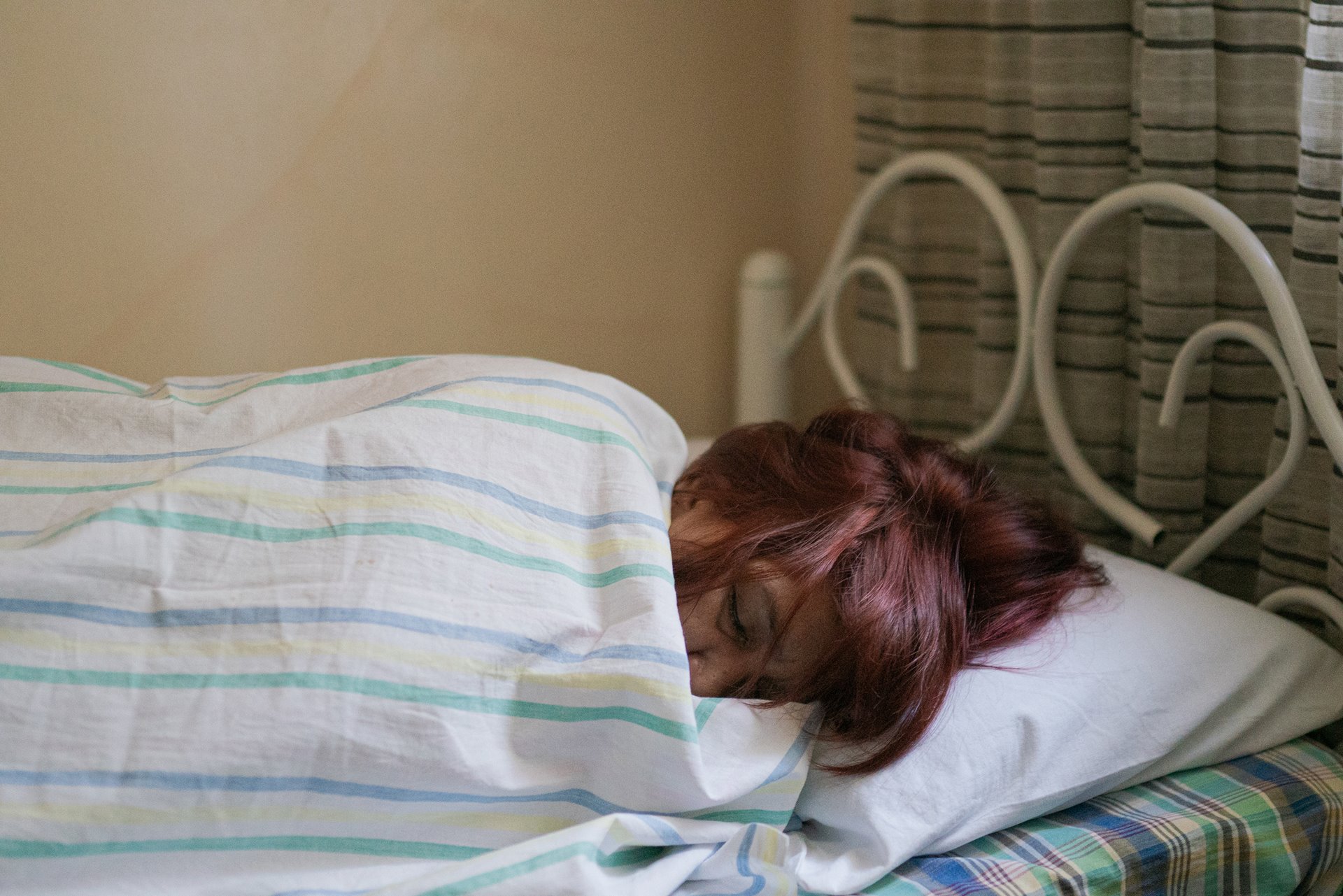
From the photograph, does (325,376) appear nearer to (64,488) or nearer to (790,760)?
(64,488)

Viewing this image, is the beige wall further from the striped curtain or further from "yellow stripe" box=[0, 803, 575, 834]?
"yellow stripe" box=[0, 803, 575, 834]

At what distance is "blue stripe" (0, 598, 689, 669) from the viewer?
718 millimetres

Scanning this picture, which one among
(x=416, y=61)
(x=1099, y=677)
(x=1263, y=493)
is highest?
(x=416, y=61)

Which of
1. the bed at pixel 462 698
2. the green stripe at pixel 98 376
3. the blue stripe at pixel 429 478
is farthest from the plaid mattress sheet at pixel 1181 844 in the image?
the green stripe at pixel 98 376

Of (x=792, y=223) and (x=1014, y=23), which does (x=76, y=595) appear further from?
(x=792, y=223)

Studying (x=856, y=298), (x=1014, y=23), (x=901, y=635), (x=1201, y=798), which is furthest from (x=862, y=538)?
(x=856, y=298)

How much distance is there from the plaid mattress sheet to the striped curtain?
8.7 inches

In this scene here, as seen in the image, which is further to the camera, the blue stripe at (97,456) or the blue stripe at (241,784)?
the blue stripe at (97,456)

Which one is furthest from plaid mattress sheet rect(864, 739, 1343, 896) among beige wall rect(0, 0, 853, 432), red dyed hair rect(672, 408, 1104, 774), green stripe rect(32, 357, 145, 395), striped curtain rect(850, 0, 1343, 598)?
beige wall rect(0, 0, 853, 432)

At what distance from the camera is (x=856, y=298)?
174cm

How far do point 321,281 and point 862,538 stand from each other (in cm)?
81

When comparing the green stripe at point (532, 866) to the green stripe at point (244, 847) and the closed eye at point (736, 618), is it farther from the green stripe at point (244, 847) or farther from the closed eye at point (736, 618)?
the closed eye at point (736, 618)

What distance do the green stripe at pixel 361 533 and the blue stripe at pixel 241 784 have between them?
154mm

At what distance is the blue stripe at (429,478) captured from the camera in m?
0.80
